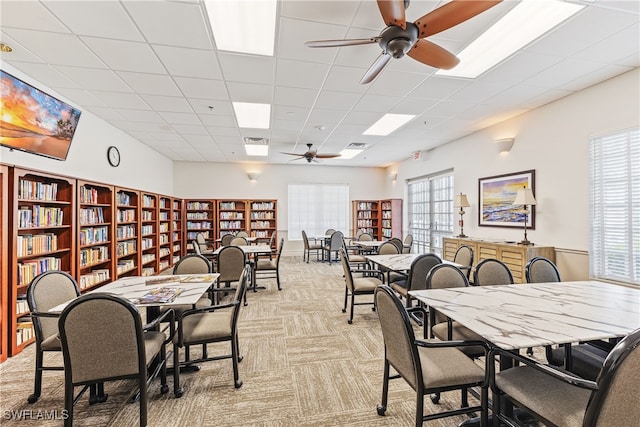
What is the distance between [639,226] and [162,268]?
28.5 feet

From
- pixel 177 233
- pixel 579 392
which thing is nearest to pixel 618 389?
pixel 579 392

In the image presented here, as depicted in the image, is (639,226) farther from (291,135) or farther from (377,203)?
(377,203)

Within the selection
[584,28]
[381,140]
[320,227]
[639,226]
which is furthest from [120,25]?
[320,227]

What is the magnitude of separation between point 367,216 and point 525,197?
5.56 metres

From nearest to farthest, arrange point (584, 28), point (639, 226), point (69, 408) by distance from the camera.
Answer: point (69, 408) < point (584, 28) < point (639, 226)

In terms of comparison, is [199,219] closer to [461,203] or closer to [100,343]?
[461,203]

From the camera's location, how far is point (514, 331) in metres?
1.47

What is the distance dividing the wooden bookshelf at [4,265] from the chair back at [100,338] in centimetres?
181

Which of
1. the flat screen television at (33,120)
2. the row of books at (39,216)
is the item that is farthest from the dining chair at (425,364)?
the flat screen television at (33,120)

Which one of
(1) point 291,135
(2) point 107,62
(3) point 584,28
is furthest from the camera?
(1) point 291,135

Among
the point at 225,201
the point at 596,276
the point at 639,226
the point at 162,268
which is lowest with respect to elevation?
the point at 162,268

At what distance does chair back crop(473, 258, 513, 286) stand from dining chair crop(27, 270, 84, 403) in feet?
11.1

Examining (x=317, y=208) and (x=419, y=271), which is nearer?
(x=419, y=271)

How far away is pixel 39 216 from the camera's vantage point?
3.30 meters
